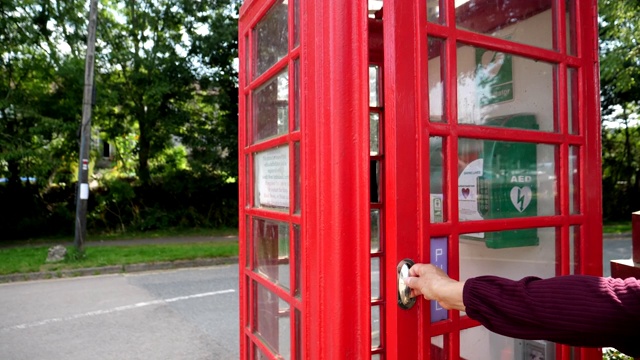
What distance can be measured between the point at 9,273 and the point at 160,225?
274 inches

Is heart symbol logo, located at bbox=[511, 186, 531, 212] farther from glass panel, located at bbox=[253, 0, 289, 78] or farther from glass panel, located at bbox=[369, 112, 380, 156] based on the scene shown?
glass panel, located at bbox=[253, 0, 289, 78]

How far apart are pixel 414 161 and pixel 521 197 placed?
2.01ft

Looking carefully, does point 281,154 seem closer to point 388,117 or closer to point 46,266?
point 388,117

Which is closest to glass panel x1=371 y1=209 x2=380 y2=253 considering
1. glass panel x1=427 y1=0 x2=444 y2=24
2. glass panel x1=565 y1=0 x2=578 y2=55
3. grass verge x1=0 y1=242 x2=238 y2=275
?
glass panel x1=427 y1=0 x2=444 y2=24

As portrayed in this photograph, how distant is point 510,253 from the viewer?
7.01ft

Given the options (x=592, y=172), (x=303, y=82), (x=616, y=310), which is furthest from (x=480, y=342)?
(x=303, y=82)

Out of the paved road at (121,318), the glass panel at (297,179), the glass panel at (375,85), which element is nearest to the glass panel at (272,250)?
the glass panel at (297,179)

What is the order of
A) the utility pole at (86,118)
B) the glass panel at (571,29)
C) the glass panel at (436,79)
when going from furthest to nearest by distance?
the utility pole at (86,118) → the glass panel at (571,29) → the glass panel at (436,79)

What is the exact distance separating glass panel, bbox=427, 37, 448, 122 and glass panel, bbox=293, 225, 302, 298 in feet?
2.03

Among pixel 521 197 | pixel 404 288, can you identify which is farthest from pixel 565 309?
pixel 521 197

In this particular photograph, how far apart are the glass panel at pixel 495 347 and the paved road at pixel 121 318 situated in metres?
3.24

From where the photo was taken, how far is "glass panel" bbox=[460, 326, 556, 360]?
1.92 meters

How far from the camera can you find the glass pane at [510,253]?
189 cm

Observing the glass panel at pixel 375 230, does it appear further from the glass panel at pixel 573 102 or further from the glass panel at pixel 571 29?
the glass panel at pixel 571 29
